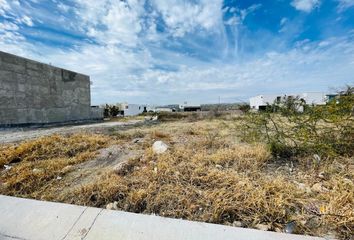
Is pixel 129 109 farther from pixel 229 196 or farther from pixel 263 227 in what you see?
pixel 263 227

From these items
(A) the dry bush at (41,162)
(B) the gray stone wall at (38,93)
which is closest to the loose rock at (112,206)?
(A) the dry bush at (41,162)

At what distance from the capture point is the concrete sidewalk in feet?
5.13

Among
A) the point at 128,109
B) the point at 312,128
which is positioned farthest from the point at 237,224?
the point at 128,109

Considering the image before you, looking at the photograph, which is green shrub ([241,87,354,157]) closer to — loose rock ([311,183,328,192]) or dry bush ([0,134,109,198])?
loose rock ([311,183,328,192])

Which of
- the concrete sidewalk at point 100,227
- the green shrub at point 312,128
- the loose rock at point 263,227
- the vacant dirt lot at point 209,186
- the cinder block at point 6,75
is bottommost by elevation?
the concrete sidewalk at point 100,227

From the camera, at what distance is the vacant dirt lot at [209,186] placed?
1.74 meters

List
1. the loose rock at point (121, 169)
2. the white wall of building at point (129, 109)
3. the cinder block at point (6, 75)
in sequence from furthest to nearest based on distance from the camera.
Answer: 1. the white wall of building at point (129, 109)
2. the cinder block at point (6, 75)
3. the loose rock at point (121, 169)

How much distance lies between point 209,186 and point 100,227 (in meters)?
1.17

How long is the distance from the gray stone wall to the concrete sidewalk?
7.00 metres

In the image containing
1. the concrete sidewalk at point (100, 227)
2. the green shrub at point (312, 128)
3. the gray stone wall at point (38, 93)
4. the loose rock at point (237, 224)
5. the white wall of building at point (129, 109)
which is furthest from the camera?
the white wall of building at point (129, 109)

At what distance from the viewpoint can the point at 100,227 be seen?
169 centimetres

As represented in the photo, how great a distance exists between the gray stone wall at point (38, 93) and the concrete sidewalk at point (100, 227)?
7003 millimetres

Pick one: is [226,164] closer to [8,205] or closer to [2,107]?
[8,205]

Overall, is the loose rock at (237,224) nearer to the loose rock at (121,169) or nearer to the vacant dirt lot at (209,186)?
the vacant dirt lot at (209,186)
